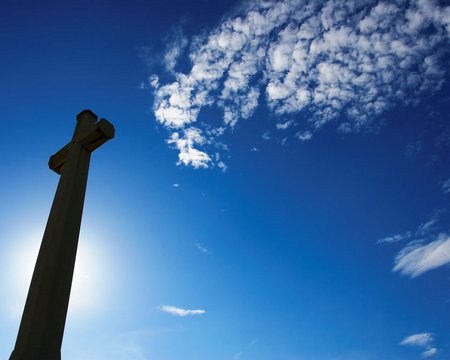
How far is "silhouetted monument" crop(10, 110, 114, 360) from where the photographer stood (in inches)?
136

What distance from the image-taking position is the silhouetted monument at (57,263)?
11.4 ft

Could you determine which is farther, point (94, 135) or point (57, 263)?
point (94, 135)

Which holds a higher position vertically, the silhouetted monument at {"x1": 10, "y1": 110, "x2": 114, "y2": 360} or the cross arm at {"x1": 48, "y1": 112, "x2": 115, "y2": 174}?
the cross arm at {"x1": 48, "y1": 112, "x2": 115, "y2": 174}

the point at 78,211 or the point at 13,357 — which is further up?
the point at 78,211

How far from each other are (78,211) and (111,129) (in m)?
1.66

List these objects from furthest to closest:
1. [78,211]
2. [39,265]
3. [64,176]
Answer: [64,176] < [78,211] < [39,265]

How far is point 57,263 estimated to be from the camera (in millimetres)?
3951

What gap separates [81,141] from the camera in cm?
539

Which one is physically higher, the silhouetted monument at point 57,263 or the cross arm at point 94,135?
the cross arm at point 94,135

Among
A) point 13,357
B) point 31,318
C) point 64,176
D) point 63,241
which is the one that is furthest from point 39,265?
point 64,176

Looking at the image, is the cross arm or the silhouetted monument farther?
the cross arm

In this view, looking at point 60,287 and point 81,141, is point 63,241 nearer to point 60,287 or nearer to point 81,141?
point 60,287

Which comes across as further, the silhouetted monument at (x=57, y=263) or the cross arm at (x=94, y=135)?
the cross arm at (x=94, y=135)

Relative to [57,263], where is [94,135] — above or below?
above
